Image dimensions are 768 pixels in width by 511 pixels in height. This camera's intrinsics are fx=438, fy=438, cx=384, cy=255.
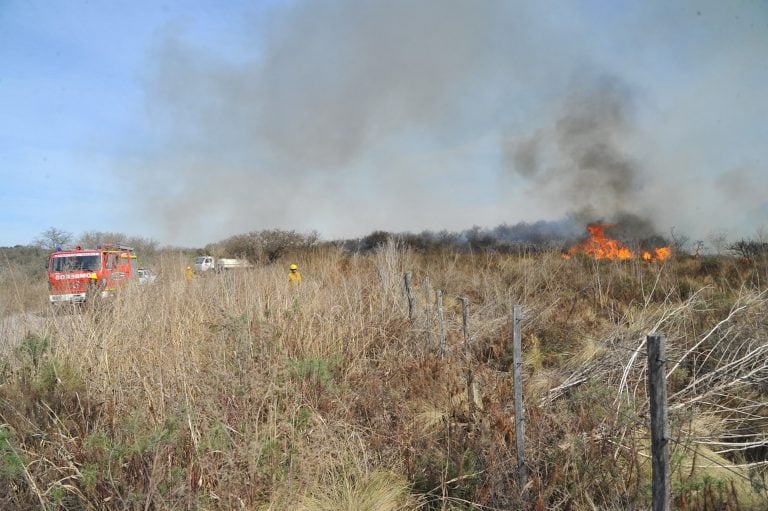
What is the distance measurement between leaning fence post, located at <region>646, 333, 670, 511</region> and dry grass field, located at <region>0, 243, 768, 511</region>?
57 centimetres

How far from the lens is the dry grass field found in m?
2.69

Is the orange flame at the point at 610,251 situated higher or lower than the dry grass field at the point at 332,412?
higher

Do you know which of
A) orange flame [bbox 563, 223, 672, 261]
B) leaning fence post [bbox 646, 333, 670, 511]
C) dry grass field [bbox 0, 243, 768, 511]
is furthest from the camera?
orange flame [bbox 563, 223, 672, 261]

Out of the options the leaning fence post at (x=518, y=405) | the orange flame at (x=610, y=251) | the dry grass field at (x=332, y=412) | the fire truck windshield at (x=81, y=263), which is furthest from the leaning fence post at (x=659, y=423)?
the fire truck windshield at (x=81, y=263)

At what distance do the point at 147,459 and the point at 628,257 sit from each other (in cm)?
1292

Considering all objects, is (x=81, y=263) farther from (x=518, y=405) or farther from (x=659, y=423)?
(x=659, y=423)

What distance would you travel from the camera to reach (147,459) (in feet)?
9.00

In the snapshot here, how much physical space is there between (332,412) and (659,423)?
2616 mm

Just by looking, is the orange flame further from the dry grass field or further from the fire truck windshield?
the fire truck windshield

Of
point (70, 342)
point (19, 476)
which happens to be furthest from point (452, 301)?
point (19, 476)

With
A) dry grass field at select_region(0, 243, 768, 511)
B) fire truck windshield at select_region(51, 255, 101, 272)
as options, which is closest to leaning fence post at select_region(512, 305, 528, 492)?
dry grass field at select_region(0, 243, 768, 511)

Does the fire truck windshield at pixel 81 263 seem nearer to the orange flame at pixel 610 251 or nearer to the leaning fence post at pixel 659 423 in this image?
the orange flame at pixel 610 251

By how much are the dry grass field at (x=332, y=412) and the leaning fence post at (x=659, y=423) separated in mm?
575

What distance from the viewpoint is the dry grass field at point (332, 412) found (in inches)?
106
